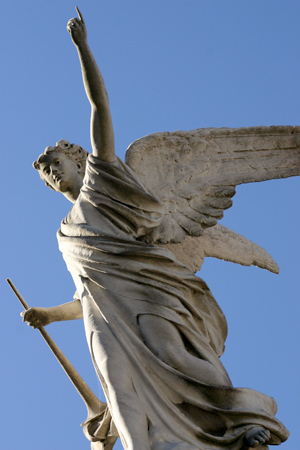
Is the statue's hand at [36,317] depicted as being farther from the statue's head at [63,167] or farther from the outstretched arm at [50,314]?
the statue's head at [63,167]

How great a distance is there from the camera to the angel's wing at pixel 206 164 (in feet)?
31.4

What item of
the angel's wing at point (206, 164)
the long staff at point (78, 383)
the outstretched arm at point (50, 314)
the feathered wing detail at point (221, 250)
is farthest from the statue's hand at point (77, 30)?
the long staff at point (78, 383)

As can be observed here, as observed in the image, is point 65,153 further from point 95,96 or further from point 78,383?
point 78,383

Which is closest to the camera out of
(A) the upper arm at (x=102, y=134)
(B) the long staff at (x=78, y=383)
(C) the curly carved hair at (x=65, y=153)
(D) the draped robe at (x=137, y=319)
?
(D) the draped robe at (x=137, y=319)

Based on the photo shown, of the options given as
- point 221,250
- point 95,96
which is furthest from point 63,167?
point 221,250

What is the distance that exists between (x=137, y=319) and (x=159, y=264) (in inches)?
21.3

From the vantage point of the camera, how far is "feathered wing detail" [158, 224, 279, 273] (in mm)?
9672

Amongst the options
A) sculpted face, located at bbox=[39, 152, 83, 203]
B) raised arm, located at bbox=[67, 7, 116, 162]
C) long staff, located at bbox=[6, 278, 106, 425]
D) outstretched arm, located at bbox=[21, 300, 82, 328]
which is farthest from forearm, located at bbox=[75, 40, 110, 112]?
long staff, located at bbox=[6, 278, 106, 425]

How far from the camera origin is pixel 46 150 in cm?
987

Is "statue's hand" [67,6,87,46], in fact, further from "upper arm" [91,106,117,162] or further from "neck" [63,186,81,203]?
"neck" [63,186,81,203]

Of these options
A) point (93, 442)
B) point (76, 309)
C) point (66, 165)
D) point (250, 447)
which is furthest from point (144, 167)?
point (250, 447)

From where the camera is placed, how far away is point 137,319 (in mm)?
8516

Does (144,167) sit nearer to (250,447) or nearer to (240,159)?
(240,159)

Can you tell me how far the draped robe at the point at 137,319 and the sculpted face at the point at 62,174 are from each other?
350mm
